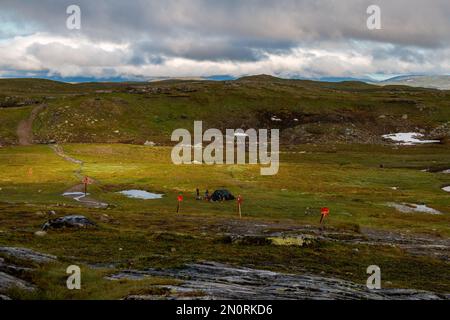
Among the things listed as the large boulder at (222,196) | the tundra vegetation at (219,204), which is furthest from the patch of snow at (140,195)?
the large boulder at (222,196)

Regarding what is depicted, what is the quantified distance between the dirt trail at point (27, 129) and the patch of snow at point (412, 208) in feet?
389

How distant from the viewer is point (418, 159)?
425ft

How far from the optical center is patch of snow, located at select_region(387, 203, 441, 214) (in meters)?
71.4

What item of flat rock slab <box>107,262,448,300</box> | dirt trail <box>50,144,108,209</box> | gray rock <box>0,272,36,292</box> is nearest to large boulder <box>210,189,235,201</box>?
dirt trail <box>50,144,108,209</box>

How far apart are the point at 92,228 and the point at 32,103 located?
164852 mm

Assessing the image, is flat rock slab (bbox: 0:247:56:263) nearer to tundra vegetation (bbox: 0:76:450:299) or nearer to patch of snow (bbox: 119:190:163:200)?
tundra vegetation (bbox: 0:76:450:299)

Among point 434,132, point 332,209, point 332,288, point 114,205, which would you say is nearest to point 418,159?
point 434,132

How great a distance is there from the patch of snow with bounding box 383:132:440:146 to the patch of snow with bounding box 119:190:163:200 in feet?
373

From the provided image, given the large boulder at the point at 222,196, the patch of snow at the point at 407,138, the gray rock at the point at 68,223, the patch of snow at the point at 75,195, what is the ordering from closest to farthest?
the gray rock at the point at 68,223 < the patch of snow at the point at 75,195 < the large boulder at the point at 222,196 < the patch of snow at the point at 407,138

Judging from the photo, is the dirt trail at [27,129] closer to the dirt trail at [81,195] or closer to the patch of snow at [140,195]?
the dirt trail at [81,195]

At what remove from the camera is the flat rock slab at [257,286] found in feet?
68.6
